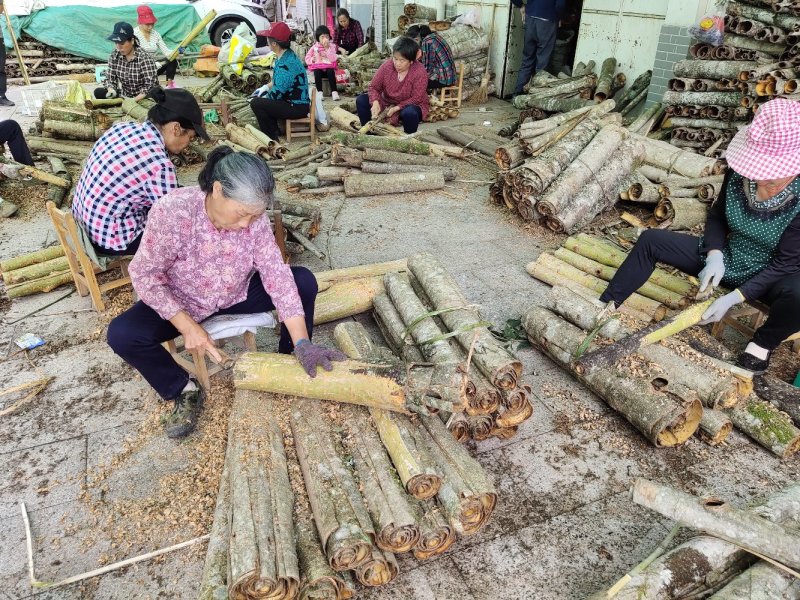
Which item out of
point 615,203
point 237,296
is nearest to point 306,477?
point 237,296

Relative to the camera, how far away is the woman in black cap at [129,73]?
312 inches

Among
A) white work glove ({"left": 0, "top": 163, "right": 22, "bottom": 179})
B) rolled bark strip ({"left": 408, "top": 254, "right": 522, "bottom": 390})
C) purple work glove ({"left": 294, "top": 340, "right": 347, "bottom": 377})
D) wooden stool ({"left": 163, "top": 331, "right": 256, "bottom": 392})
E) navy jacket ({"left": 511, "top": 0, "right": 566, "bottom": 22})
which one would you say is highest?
navy jacket ({"left": 511, "top": 0, "right": 566, "bottom": 22})

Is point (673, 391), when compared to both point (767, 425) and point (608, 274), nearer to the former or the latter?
point (767, 425)

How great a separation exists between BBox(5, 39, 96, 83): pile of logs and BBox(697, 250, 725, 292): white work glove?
1480 cm

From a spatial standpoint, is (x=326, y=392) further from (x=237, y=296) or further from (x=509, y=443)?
(x=509, y=443)

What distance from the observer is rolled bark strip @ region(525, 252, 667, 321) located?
13.2 ft

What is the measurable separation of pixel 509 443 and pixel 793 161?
7.53ft

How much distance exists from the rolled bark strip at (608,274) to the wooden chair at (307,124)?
194 inches

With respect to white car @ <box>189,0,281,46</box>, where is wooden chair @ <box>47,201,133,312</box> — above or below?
below

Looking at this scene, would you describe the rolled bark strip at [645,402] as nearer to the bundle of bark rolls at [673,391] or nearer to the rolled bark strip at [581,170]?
the bundle of bark rolls at [673,391]

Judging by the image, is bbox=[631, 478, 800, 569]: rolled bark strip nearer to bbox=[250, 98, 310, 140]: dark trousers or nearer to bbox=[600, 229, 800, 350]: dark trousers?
bbox=[600, 229, 800, 350]: dark trousers


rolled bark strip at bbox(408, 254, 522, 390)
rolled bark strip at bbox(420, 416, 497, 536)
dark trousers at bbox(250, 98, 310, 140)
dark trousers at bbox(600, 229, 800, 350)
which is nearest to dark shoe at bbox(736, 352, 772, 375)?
dark trousers at bbox(600, 229, 800, 350)

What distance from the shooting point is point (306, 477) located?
2.59 m

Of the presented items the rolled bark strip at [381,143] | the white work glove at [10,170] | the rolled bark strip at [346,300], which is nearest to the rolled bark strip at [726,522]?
the rolled bark strip at [346,300]
